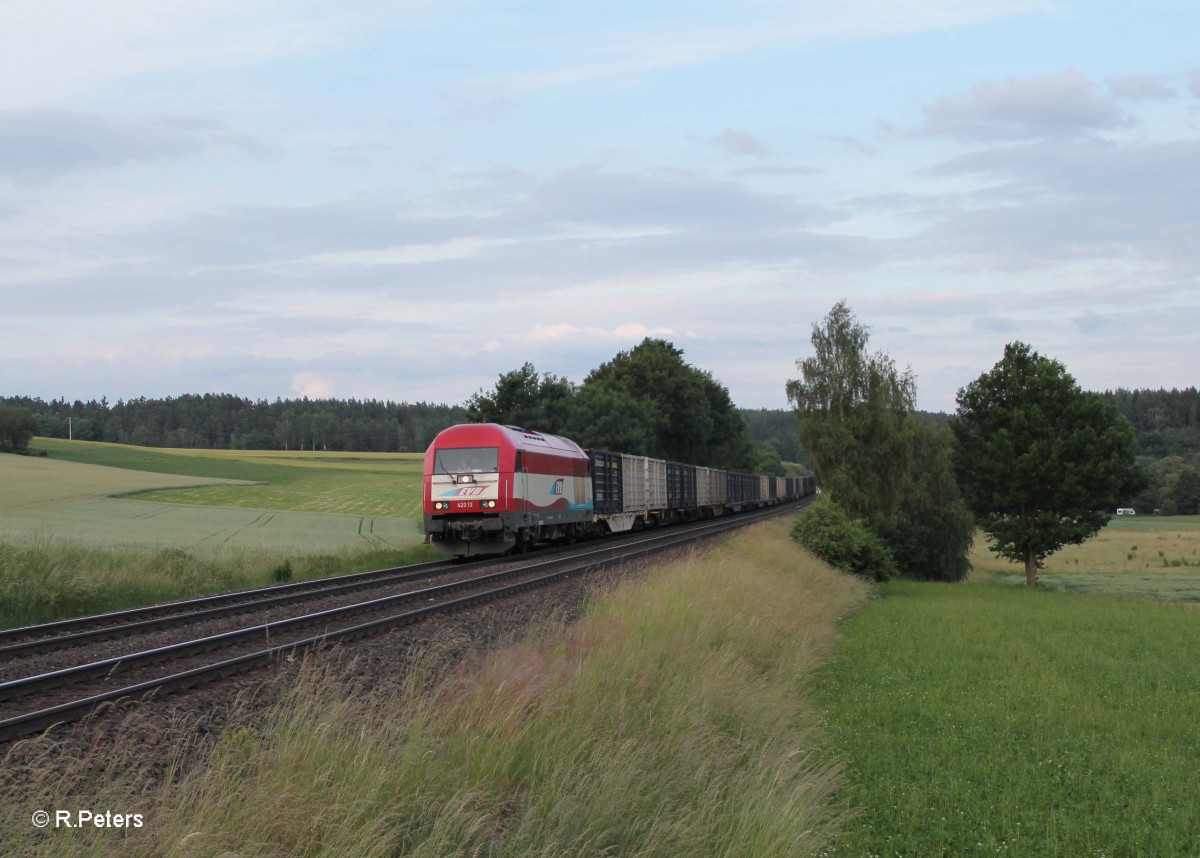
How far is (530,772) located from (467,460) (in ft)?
73.6

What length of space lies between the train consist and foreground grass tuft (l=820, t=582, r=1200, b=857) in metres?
11.5

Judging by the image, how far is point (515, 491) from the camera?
27938 millimetres

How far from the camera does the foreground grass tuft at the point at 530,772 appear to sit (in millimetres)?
4770

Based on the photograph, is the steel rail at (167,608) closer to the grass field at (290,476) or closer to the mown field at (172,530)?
the mown field at (172,530)

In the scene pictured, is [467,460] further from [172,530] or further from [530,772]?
[530,772]

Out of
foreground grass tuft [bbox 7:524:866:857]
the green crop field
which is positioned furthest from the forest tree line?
foreground grass tuft [bbox 7:524:866:857]

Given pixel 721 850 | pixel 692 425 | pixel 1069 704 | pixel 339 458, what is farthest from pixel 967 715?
pixel 339 458

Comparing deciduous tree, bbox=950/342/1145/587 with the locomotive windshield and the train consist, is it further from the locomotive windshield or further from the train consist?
the locomotive windshield

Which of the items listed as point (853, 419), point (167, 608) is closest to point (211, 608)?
point (167, 608)

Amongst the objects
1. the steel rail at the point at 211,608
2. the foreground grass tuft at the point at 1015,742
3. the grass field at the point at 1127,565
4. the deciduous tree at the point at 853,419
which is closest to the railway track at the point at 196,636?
the steel rail at the point at 211,608

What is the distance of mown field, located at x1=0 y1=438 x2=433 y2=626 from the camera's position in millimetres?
18359

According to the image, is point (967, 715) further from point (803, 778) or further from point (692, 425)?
point (692, 425)

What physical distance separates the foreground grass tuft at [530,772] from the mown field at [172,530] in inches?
456

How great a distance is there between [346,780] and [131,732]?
3.54 m
